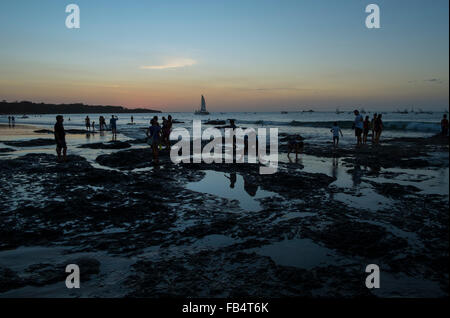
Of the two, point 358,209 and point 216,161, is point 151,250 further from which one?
point 216,161

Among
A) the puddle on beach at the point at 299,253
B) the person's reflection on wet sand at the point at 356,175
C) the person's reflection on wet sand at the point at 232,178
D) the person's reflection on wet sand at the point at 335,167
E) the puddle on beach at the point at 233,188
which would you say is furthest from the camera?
the person's reflection on wet sand at the point at 335,167

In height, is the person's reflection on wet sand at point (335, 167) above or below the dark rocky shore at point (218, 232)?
above

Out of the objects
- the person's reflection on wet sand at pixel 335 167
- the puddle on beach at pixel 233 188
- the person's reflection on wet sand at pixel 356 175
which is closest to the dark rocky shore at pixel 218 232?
the puddle on beach at pixel 233 188

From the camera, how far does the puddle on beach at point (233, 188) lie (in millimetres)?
8423

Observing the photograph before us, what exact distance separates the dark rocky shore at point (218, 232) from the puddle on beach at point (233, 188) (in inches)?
10.8

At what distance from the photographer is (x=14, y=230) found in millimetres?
6121

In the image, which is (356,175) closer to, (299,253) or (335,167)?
(335,167)

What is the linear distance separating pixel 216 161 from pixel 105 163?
5.87 metres

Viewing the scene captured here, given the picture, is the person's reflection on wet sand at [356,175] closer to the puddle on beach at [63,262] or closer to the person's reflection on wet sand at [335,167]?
the person's reflection on wet sand at [335,167]

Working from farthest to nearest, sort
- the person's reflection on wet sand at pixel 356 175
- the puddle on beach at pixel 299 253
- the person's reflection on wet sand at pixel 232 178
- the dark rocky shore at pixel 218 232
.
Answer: the person's reflection on wet sand at pixel 232 178 → the person's reflection on wet sand at pixel 356 175 → the puddle on beach at pixel 299 253 → the dark rocky shore at pixel 218 232

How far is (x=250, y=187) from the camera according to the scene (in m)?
10.1

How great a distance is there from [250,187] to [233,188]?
60cm
